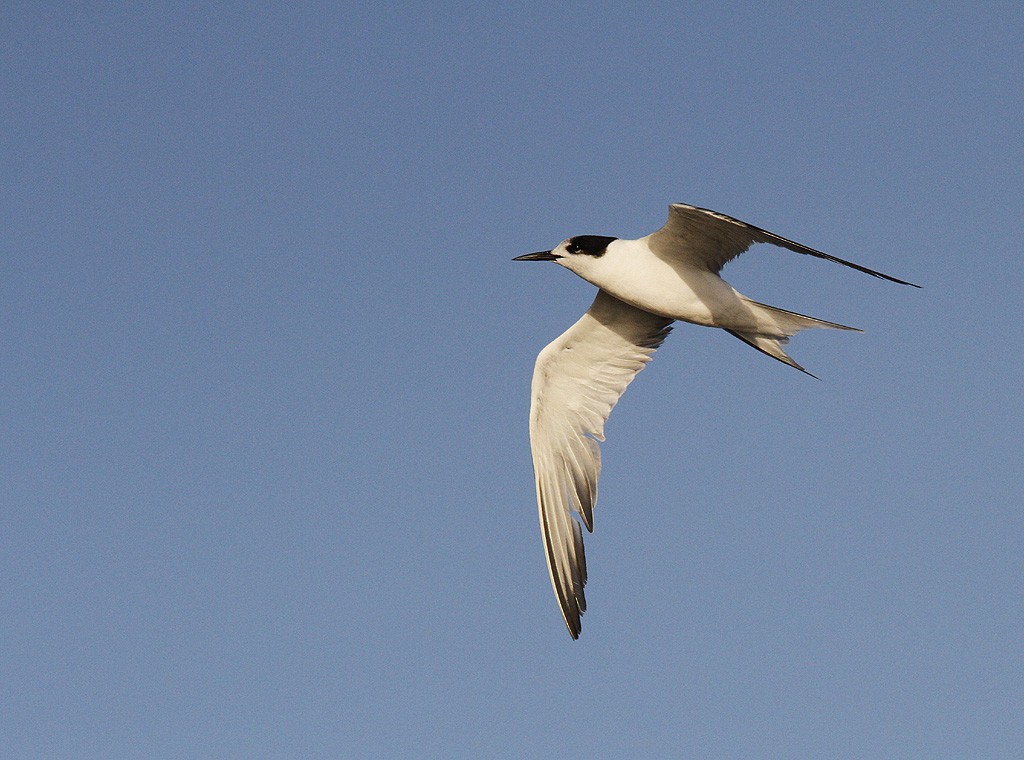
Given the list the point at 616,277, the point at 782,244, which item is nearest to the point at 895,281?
the point at 782,244

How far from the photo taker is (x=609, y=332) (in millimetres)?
10812

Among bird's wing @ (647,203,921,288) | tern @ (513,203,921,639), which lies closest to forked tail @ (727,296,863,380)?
tern @ (513,203,921,639)

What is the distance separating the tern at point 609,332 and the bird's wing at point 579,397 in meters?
0.01

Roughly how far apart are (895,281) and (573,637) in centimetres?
491

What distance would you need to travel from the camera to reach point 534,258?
1002 cm

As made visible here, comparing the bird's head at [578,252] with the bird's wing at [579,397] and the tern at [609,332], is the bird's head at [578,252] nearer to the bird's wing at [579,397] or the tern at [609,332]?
the tern at [609,332]

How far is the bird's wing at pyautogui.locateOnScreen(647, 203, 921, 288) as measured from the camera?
27.3ft

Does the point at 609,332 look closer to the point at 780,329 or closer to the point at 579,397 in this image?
the point at 579,397

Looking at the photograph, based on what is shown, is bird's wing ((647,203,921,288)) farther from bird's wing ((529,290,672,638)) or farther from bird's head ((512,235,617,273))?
bird's wing ((529,290,672,638))

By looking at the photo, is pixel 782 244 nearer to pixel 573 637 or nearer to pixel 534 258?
pixel 534 258

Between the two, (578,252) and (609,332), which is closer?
(578,252)

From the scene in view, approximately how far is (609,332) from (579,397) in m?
0.77

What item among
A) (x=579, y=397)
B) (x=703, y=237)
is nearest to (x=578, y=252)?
(x=703, y=237)

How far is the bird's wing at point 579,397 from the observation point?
1060 cm
